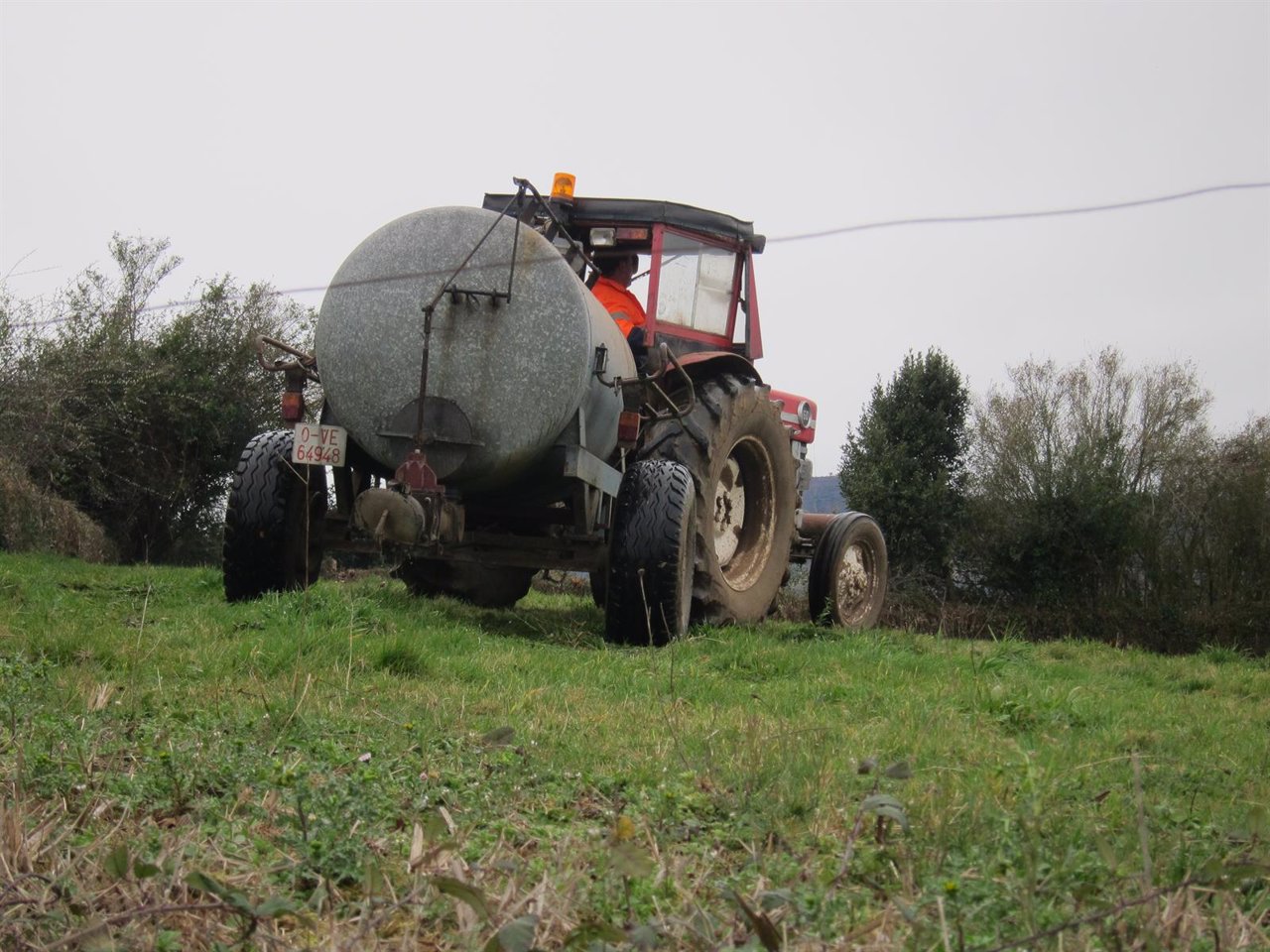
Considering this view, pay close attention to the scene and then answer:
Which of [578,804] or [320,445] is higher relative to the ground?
[320,445]

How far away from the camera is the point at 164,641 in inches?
219

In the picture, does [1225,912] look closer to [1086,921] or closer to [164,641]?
[1086,921]

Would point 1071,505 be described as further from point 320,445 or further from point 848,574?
point 320,445

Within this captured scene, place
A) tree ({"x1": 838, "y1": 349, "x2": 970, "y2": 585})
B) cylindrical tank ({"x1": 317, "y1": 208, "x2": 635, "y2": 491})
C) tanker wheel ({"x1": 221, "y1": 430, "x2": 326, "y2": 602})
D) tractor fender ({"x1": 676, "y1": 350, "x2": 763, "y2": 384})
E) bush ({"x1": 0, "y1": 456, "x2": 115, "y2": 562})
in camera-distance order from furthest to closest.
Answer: tree ({"x1": 838, "y1": 349, "x2": 970, "y2": 585}), bush ({"x1": 0, "y1": 456, "x2": 115, "y2": 562}), tractor fender ({"x1": 676, "y1": 350, "x2": 763, "y2": 384}), tanker wheel ({"x1": 221, "y1": 430, "x2": 326, "y2": 602}), cylindrical tank ({"x1": 317, "y1": 208, "x2": 635, "y2": 491})

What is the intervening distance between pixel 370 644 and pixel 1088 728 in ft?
9.13

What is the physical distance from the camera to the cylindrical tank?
6.75 m

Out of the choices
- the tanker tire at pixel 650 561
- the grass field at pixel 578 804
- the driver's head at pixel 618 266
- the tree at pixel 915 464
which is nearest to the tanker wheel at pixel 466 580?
the tanker tire at pixel 650 561

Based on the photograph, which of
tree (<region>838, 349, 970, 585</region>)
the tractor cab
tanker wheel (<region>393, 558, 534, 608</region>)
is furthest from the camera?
tree (<region>838, 349, 970, 585</region>)

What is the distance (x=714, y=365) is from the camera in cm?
871

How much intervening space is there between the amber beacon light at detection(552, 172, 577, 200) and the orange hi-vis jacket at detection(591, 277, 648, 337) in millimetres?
576

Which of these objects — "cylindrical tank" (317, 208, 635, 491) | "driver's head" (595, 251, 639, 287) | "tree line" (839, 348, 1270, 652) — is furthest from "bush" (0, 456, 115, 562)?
"tree line" (839, 348, 1270, 652)

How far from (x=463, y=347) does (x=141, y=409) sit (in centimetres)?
→ 1207

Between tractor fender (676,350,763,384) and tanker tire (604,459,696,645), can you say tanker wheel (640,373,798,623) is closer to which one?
tractor fender (676,350,763,384)

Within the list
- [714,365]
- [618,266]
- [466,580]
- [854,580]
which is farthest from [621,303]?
[854,580]
